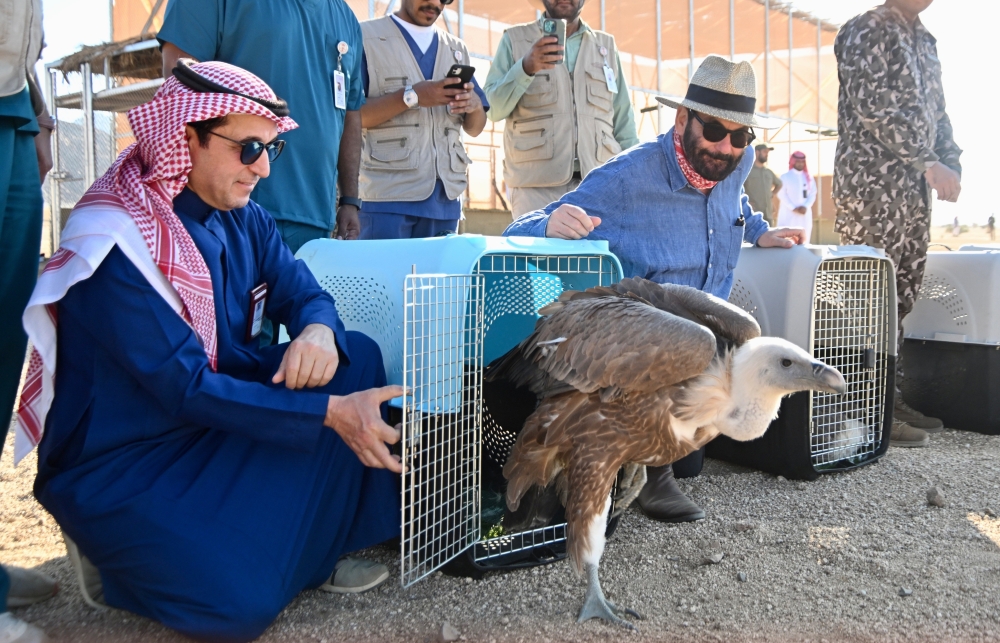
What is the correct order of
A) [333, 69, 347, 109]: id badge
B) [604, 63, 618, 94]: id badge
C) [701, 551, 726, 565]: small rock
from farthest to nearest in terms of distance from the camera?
[604, 63, 618, 94]: id badge, [333, 69, 347, 109]: id badge, [701, 551, 726, 565]: small rock

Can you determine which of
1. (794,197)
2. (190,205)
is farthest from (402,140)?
(794,197)

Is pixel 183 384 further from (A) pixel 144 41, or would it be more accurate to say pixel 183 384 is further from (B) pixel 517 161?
(A) pixel 144 41

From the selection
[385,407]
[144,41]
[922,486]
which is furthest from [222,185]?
[144,41]

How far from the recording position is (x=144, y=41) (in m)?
8.05

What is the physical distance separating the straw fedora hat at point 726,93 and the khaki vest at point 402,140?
1.33 metres

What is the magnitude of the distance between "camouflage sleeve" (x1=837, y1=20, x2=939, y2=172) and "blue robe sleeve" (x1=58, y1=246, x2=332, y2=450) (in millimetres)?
3537

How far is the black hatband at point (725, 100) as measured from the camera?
305 cm

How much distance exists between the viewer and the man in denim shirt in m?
3.07

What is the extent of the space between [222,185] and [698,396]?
4.93 feet

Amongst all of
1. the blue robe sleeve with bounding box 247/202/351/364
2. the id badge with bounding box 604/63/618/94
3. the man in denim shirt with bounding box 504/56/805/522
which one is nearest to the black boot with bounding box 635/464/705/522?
the man in denim shirt with bounding box 504/56/805/522

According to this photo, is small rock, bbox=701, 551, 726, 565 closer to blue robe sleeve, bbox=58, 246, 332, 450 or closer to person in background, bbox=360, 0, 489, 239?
blue robe sleeve, bbox=58, 246, 332, 450

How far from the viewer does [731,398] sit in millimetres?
2395

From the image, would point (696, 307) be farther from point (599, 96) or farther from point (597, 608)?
point (599, 96)

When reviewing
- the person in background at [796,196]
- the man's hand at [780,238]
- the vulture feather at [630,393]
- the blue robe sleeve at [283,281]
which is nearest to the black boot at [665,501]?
the vulture feather at [630,393]
